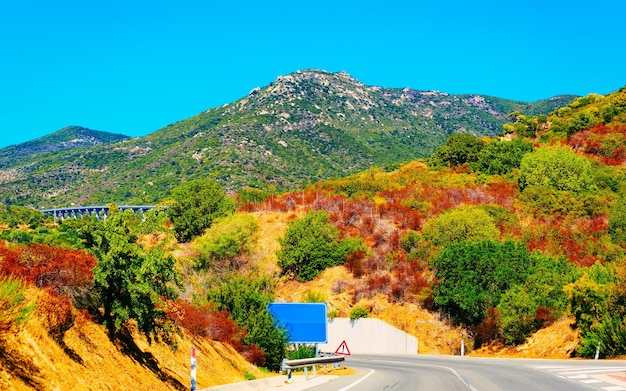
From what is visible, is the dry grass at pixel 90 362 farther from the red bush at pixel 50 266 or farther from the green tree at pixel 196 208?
the green tree at pixel 196 208

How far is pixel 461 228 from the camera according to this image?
2333 inches

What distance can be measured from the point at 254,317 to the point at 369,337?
84.2ft

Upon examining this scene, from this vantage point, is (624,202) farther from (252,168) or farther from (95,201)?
(95,201)

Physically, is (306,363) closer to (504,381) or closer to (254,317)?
(254,317)

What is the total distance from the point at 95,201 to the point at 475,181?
89053 millimetres

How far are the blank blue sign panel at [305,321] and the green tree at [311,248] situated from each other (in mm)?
33212

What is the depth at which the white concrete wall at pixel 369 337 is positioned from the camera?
49300 mm

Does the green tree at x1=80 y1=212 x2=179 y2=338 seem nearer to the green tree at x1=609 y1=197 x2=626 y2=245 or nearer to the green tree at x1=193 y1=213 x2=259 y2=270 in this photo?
the green tree at x1=193 y1=213 x2=259 y2=270

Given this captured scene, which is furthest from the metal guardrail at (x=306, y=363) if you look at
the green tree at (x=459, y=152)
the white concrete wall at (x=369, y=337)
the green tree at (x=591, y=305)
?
the green tree at (x=459, y=152)

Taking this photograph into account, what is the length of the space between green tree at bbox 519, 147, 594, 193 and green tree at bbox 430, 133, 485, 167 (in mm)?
16974

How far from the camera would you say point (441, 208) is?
69250 millimetres

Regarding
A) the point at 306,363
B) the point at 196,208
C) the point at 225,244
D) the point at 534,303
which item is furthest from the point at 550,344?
the point at 196,208

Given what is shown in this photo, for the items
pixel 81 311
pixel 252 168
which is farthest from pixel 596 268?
pixel 252 168

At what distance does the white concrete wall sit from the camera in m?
49.3
